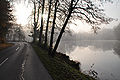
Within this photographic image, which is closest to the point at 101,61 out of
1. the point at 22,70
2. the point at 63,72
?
the point at 63,72

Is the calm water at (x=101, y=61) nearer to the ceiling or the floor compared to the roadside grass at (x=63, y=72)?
nearer to the floor

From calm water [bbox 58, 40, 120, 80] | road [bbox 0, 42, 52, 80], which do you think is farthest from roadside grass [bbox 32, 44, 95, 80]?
calm water [bbox 58, 40, 120, 80]

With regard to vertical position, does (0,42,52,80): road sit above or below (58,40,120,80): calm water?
above

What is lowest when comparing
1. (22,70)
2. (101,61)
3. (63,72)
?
(101,61)

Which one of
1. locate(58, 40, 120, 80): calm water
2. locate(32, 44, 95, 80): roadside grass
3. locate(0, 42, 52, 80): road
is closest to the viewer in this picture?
locate(0, 42, 52, 80): road

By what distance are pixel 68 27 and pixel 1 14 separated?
1397 centimetres

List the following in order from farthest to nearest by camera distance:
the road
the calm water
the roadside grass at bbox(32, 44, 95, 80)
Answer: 1. the calm water
2. the roadside grass at bbox(32, 44, 95, 80)
3. the road

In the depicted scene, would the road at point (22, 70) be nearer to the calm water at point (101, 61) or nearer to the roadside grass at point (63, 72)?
the roadside grass at point (63, 72)

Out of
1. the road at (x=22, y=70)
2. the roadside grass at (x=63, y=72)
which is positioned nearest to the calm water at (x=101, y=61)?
the roadside grass at (x=63, y=72)

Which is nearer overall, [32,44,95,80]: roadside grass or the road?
the road

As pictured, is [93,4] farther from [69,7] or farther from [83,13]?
[69,7]

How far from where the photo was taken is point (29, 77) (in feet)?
22.2

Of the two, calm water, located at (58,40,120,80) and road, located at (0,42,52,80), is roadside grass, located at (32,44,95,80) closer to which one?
road, located at (0,42,52,80)

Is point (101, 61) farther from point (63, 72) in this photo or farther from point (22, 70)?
point (22, 70)
